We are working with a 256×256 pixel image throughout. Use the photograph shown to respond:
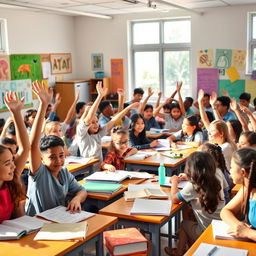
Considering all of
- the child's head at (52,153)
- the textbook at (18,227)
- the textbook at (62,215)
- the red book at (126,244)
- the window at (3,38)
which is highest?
the window at (3,38)

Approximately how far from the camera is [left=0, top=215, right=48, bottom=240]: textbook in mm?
2205

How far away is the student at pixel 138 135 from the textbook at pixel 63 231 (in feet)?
9.36

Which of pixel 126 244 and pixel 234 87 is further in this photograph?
pixel 234 87

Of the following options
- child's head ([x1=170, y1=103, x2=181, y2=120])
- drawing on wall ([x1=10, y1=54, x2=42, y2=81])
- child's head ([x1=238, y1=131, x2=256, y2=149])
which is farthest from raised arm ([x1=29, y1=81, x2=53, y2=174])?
drawing on wall ([x1=10, y1=54, x2=42, y2=81])

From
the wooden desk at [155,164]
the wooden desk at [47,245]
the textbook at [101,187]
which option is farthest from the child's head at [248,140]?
the wooden desk at [47,245]

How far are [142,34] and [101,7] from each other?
182 cm

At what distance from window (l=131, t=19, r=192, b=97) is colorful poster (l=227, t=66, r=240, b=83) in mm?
992

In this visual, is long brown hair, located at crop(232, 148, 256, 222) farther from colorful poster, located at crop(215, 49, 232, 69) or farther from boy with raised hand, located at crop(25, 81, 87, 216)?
colorful poster, located at crop(215, 49, 232, 69)

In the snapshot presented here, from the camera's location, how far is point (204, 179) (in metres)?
2.72

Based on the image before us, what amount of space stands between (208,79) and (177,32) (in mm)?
1403

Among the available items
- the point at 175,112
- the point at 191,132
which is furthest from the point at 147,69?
the point at 191,132

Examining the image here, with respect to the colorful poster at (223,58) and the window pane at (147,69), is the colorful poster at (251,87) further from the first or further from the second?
the window pane at (147,69)

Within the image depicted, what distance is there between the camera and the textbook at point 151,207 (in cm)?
268

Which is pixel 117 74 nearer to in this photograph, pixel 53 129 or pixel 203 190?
pixel 53 129
